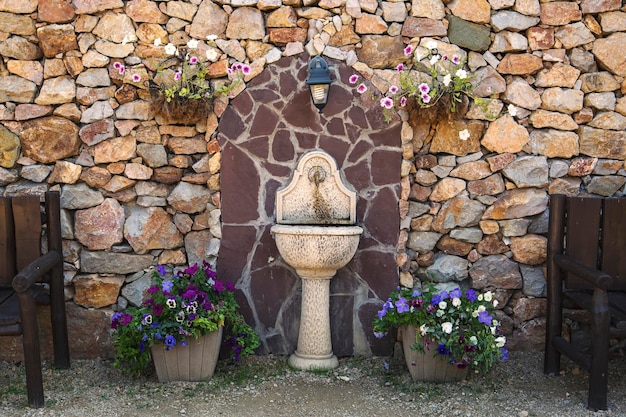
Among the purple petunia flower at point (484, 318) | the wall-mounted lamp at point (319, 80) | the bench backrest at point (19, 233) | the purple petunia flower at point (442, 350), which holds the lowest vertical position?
the purple petunia flower at point (442, 350)

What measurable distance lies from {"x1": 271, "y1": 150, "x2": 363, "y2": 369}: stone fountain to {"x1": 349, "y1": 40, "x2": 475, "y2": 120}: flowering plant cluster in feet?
1.74

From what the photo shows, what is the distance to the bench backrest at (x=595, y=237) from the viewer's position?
12.7ft

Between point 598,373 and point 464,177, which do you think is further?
point 464,177

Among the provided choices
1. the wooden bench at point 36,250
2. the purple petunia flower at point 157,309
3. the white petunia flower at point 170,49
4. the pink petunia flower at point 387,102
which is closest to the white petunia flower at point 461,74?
the pink petunia flower at point 387,102

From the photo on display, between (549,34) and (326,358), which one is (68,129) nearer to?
(326,358)

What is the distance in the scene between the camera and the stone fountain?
3.83m

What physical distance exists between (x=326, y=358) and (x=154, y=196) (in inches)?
54.7

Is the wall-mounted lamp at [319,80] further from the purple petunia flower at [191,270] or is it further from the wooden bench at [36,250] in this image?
the wooden bench at [36,250]

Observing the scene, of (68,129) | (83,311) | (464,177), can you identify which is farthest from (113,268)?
(464,177)

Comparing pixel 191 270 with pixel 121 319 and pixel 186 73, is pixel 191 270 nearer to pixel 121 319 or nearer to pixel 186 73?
pixel 121 319

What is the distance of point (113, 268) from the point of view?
4.13m

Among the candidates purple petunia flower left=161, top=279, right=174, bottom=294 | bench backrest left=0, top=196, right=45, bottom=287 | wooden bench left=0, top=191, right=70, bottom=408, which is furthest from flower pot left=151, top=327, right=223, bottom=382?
bench backrest left=0, top=196, right=45, bottom=287

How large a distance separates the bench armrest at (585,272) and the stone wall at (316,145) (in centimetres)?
39

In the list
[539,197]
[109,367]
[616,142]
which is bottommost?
[109,367]
